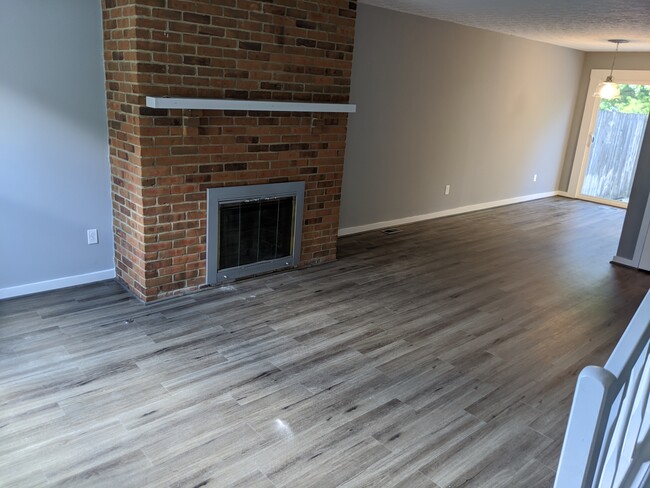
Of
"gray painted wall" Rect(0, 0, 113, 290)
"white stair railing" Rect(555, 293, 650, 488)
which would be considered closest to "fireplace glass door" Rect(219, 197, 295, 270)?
"gray painted wall" Rect(0, 0, 113, 290)

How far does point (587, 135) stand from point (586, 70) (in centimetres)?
99

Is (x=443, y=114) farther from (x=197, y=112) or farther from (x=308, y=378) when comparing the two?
(x=308, y=378)

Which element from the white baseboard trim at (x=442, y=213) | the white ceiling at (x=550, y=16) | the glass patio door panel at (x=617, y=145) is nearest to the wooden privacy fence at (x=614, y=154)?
the glass patio door panel at (x=617, y=145)

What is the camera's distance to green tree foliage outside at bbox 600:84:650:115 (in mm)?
7270

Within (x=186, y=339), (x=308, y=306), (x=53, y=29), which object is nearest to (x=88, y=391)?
(x=186, y=339)

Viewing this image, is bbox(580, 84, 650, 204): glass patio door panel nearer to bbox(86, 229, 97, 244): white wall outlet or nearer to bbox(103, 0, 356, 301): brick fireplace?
bbox(103, 0, 356, 301): brick fireplace

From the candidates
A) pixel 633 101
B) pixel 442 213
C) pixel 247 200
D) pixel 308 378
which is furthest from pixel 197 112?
pixel 633 101

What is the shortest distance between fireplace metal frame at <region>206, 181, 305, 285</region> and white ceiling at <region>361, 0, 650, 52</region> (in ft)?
6.64

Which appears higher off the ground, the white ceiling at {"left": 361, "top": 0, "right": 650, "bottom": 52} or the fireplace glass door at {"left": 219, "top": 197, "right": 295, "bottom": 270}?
the white ceiling at {"left": 361, "top": 0, "right": 650, "bottom": 52}

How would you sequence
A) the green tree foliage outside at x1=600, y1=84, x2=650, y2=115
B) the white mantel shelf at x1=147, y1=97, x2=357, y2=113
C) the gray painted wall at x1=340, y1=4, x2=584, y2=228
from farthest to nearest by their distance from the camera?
the green tree foliage outside at x1=600, y1=84, x2=650, y2=115
the gray painted wall at x1=340, y1=4, x2=584, y2=228
the white mantel shelf at x1=147, y1=97, x2=357, y2=113

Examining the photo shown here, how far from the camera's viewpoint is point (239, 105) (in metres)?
3.35

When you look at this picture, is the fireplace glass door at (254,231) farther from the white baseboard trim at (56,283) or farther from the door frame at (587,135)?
the door frame at (587,135)

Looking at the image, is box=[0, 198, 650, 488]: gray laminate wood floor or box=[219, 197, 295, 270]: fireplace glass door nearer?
box=[0, 198, 650, 488]: gray laminate wood floor

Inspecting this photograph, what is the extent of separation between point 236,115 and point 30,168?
137cm
